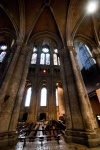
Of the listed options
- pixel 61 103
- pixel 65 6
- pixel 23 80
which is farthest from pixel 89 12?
pixel 61 103

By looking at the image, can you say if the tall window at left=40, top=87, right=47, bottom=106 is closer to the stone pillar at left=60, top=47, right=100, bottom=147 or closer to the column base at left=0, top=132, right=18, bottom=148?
the stone pillar at left=60, top=47, right=100, bottom=147

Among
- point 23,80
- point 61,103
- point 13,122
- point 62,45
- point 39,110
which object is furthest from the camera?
point 61,103

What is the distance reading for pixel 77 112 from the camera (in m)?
4.50

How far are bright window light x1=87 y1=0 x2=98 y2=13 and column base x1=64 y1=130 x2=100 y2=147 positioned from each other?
9243 mm

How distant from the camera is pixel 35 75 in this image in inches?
657

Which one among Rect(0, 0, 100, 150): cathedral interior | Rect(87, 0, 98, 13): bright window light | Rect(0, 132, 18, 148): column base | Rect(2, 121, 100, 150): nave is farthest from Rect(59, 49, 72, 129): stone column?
Rect(87, 0, 98, 13): bright window light

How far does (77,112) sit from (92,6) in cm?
878

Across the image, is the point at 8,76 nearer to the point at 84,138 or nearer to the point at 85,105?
the point at 85,105

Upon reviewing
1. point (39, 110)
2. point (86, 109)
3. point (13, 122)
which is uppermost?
point (39, 110)

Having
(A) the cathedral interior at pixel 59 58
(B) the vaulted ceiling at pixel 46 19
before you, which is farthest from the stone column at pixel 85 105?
(B) the vaulted ceiling at pixel 46 19

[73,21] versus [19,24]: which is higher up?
[73,21]

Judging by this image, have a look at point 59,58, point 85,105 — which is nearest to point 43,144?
point 85,105

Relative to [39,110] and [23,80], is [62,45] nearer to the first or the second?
[23,80]

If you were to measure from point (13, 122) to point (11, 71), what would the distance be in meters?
2.65
